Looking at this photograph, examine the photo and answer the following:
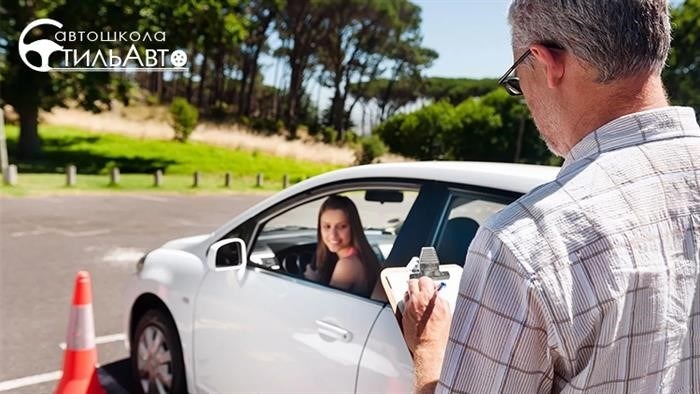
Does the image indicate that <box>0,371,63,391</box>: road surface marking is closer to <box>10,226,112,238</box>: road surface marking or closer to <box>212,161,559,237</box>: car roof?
<box>212,161,559,237</box>: car roof

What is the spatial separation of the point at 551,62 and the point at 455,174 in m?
1.22

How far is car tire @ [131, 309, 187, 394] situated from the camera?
3332mm

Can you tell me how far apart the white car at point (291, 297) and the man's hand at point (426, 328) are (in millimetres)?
868

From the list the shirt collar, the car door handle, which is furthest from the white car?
the shirt collar

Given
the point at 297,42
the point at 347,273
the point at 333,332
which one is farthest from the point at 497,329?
the point at 297,42

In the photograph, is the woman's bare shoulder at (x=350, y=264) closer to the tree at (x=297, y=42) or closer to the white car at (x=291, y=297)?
the white car at (x=291, y=297)

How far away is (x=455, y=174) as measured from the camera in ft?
7.43

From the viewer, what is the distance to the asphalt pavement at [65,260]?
4398 millimetres

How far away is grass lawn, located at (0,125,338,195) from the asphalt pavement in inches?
170

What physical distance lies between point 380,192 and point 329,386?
0.85 meters

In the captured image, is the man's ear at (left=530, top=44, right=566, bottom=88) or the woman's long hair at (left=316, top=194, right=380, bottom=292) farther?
the woman's long hair at (left=316, top=194, right=380, bottom=292)

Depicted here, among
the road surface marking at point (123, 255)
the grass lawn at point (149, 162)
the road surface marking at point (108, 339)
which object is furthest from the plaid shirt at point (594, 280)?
the grass lawn at point (149, 162)

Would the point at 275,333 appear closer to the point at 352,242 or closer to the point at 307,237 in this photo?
the point at 352,242

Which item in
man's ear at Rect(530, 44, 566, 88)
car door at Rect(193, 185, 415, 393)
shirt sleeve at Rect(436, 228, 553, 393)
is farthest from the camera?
car door at Rect(193, 185, 415, 393)
